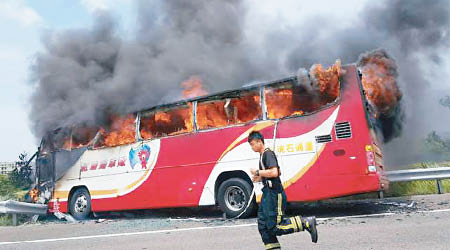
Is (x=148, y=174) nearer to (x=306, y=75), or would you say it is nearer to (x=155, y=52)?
(x=306, y=75)

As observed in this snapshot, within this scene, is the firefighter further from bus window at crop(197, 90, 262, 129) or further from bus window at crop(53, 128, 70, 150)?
bus window at crop(53, 128, 70, 150)

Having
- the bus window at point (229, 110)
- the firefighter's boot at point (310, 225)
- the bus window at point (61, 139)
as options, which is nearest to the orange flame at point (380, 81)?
the bus window at point (229, 110)

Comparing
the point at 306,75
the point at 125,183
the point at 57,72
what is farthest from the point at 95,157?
the point at 306,75

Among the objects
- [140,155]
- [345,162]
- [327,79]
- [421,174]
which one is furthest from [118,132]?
[421,174]

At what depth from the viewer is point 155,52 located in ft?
42.5

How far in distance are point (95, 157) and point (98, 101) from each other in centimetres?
189

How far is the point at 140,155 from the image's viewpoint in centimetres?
907

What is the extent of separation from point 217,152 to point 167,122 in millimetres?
1677

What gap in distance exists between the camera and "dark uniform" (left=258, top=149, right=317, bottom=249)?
410 centimetres

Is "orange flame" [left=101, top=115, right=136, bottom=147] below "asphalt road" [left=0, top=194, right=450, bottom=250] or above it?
above

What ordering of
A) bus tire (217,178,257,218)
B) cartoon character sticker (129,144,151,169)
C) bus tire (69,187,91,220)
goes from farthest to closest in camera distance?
Answer: bus tire (69,187,91,220) → cartoon character sticker (129,144,151,169) → bus tire (217,178,257,218)

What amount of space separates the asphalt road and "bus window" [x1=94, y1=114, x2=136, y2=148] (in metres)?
1.98

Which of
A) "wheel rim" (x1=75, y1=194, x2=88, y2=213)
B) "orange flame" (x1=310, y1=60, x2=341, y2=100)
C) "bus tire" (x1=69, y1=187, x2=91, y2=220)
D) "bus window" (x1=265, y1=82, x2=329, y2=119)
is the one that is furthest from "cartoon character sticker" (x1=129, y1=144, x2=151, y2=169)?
"orange flame" (x1=310, y1=60, x2=341, y2=100)

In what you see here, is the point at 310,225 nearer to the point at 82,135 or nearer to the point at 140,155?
the point at 140,155
